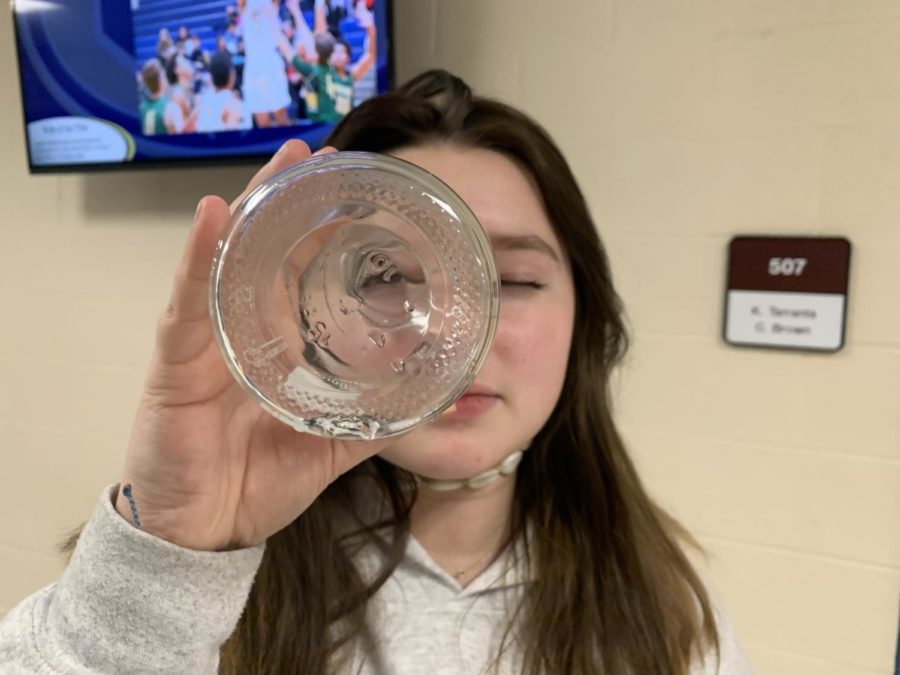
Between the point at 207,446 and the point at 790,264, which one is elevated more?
the point at 790,264

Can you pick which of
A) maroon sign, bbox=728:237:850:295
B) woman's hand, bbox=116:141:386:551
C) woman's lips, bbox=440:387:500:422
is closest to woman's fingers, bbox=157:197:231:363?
woman's hand, bbox=116:141:386:551

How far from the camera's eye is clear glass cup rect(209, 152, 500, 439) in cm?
46

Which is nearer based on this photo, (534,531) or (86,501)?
(534,531)

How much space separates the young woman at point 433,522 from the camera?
526mm

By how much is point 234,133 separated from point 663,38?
681 mm

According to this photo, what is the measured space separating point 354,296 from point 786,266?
0.70 m

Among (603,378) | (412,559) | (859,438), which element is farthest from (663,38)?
(412,559)

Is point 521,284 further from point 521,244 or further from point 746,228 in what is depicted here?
point 746,228

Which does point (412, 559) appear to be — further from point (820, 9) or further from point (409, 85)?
point (820, 9)

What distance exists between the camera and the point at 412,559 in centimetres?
79

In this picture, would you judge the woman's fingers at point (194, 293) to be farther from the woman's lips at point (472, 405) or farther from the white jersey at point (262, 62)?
the white jersey at point (262, 62)

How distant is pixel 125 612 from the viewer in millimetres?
520

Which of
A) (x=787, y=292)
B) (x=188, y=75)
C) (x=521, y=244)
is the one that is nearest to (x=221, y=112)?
→ (x=188, y=75)

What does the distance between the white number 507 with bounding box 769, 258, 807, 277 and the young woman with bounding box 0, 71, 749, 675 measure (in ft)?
0.80
